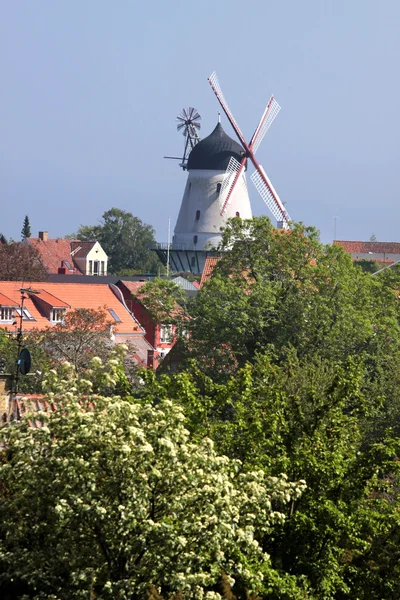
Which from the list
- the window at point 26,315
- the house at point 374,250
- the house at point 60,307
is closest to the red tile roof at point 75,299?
the house at point 60,307

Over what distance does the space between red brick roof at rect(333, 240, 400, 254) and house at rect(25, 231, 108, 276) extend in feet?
111

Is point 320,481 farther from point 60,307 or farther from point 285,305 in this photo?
point 60,307

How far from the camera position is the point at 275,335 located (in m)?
47.2

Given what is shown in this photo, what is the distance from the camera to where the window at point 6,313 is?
7350 cm

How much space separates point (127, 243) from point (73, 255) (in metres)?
32.3

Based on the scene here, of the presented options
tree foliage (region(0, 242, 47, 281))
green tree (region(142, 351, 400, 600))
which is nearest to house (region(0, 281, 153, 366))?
tree foliage (region(0, 242, 47, 281))

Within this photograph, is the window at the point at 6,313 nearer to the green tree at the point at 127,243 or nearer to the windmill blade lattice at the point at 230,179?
the windmill blade lattice at the point at 230,179

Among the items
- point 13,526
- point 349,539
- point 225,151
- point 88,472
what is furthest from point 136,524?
point 225,151

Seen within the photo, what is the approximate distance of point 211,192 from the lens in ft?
389

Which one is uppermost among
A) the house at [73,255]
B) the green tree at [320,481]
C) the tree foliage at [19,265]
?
the house at [73,255]

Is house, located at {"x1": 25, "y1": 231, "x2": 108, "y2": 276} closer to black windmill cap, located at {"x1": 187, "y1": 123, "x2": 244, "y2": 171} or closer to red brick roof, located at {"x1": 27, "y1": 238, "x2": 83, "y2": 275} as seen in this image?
red brick roof, located at {"x1": 27, "y1": 238, "x2": 83, "y2": 275}

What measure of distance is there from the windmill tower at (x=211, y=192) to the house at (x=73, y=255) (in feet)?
79.2

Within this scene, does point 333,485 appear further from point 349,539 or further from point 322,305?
point 322,305

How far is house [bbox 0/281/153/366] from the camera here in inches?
2840
